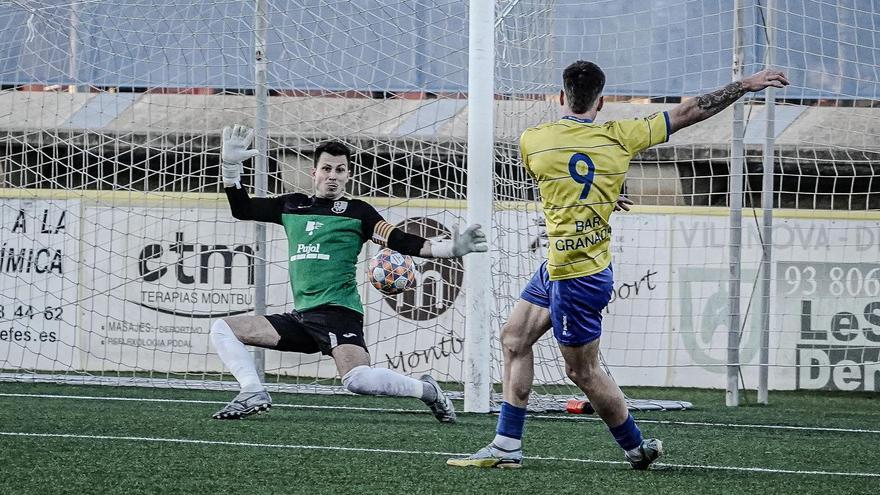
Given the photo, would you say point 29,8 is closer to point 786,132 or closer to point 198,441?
point 198,441

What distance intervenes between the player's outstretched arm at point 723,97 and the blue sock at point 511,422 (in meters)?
1.40

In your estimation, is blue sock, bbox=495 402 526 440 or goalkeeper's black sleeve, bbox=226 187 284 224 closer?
blue sock, bbox=495 402 526 440

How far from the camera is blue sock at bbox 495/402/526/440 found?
563 cm

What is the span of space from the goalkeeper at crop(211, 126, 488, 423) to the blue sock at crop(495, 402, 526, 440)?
6.12ft

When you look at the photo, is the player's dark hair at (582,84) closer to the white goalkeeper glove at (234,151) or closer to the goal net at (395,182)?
the white goalkeeper glove at (234,151)

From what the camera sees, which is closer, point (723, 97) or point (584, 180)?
point (723, 97)

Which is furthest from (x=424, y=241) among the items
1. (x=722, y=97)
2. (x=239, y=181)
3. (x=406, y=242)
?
(x=722, y=97)

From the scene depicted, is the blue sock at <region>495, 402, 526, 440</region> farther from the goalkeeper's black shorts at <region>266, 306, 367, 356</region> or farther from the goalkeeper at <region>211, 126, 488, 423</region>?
the goalkeeper's black shorts at <region>266, 306, 367, 356</region>

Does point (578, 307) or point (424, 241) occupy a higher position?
point (424, 241)

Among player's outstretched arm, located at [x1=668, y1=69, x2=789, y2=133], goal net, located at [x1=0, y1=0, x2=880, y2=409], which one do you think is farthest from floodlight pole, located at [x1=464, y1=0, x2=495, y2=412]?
player's outstretched arm, located at [x1=668, y1=69, x2=789, y2=133]

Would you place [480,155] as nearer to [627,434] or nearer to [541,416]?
[541,416]

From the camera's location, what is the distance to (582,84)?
17.8 ft

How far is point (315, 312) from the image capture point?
296 inches

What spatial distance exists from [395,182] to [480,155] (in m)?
2.47
